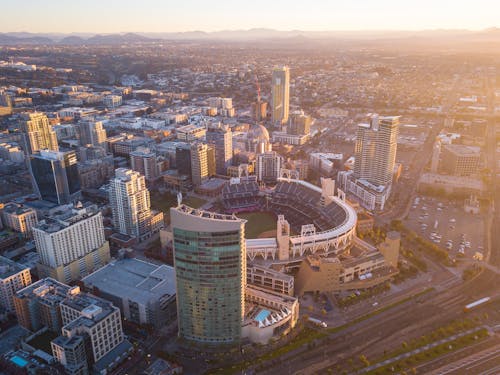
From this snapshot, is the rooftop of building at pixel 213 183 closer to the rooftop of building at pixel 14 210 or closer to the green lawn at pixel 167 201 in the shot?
the green lawn at pixel 167 201

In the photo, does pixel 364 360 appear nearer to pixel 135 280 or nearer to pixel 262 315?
pixel 262 315

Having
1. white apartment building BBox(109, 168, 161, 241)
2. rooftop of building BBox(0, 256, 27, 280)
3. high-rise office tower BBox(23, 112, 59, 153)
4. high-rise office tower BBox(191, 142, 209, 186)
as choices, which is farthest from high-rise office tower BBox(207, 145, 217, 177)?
rooftop of building BBox(0, 256, 27, 280)

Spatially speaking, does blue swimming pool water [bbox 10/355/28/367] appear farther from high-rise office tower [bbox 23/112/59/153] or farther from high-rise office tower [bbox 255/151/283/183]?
high-rise office tower [bbox 23/112/59/153]

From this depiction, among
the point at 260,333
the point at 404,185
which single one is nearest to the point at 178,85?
the point at 404,185

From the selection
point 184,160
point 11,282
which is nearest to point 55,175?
point 184,160

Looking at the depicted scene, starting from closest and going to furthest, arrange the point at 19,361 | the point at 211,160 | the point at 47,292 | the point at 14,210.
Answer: the point at 19,361, the point at 47,292, the point at 14,210, the point at 211,160

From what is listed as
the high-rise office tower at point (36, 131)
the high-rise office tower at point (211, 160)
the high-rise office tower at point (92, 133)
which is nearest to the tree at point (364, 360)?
the high-rise office tower at point (211, 160)

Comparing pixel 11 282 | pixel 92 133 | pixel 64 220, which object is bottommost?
pixel 11 282
